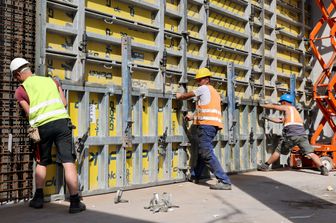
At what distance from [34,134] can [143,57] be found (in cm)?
225

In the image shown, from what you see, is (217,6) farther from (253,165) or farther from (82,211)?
(82,211)

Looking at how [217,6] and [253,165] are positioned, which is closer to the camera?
[217,6]

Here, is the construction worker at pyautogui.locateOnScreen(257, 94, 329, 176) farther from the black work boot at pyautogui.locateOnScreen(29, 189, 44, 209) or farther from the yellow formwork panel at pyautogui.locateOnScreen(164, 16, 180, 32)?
the black work boot at pyautogui.locateOnScreen(29, 189, 44, 209)

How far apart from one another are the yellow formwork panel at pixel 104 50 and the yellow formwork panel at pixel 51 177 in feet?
4.41

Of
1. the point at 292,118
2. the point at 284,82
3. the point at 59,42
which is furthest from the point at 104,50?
the point at 284,82

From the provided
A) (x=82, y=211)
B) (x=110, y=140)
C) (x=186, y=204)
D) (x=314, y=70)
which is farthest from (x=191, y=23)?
(x=314, y=70)

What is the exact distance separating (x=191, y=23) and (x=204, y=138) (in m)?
2.11

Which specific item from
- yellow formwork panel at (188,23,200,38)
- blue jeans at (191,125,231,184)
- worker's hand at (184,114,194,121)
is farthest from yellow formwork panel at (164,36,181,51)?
blue jeans at (191,125,231,184)

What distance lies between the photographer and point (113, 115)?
5617 mm

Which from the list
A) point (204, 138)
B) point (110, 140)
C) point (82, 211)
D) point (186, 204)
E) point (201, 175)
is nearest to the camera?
point (82, 211)

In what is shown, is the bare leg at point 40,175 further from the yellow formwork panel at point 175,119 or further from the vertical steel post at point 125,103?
the yellow formwork panel at point 175,119

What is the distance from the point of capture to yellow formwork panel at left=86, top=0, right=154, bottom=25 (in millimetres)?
5477

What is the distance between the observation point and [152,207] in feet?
14.5

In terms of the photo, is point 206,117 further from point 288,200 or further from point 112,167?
point 288,200
